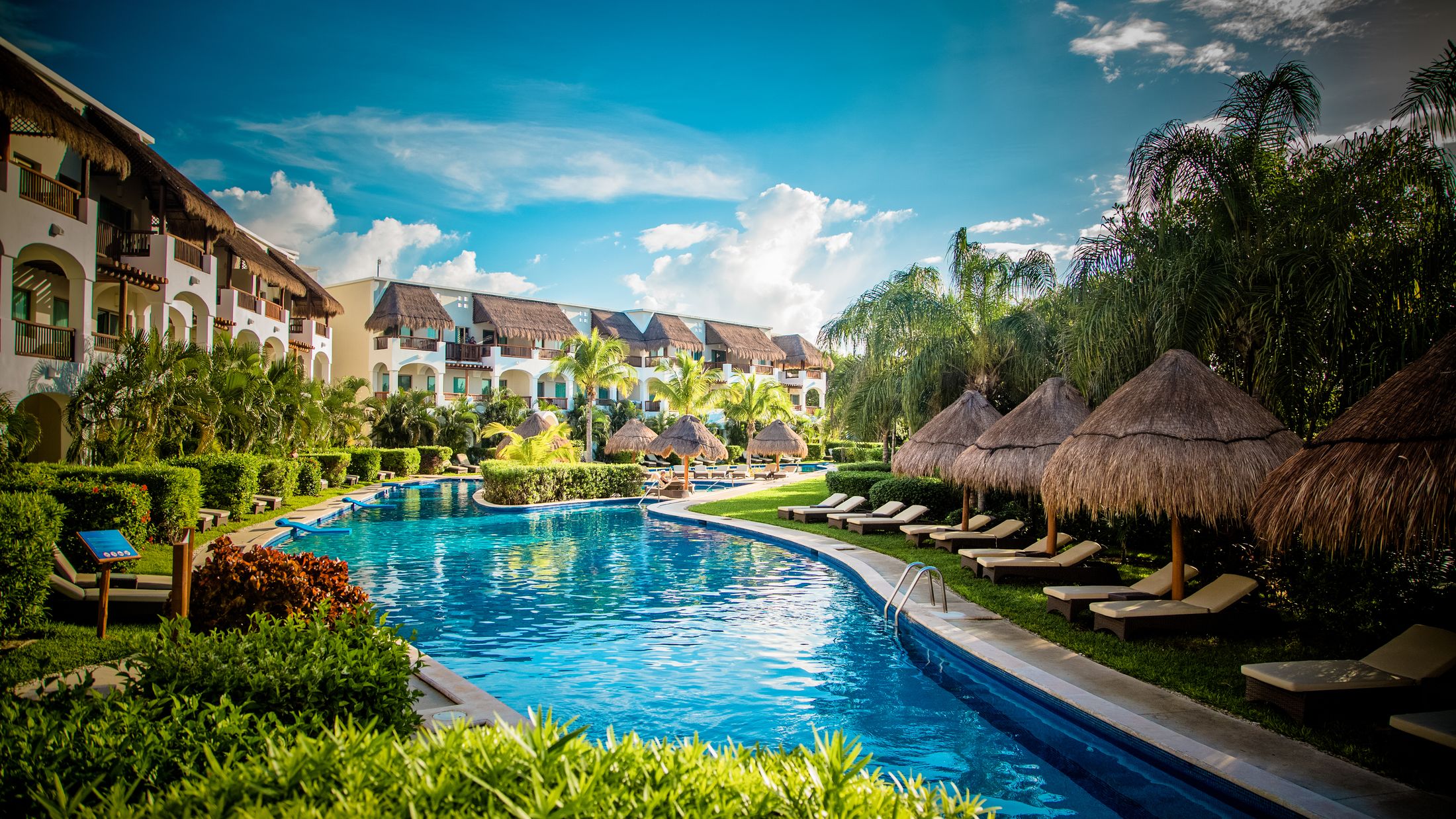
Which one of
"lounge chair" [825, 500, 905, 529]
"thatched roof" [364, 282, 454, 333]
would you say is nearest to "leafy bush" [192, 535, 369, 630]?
"lounge chair" [825, 500, 905, 529]

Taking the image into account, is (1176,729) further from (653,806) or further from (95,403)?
(95,403)

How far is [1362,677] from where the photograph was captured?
18.3 feet

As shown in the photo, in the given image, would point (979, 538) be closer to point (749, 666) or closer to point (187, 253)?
point (749, 666)

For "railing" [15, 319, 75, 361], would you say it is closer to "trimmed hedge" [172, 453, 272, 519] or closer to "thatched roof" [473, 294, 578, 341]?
"trimmed hedge" [172, 453, 272, 519]

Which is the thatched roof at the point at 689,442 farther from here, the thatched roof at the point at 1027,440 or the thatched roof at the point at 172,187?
the thatched roof at the point at 1027,440

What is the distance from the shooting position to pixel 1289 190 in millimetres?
9531

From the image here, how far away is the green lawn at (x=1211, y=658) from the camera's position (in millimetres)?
4883

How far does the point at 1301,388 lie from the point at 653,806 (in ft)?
32.8

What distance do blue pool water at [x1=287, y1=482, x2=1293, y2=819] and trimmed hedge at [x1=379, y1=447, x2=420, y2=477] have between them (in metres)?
17.6

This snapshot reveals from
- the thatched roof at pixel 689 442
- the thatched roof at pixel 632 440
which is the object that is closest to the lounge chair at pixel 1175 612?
the thatched roof at pixel 689 442

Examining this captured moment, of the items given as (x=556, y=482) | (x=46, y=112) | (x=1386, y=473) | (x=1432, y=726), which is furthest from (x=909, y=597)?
(x=46, y=112)

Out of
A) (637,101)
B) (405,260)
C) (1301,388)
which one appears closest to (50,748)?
(1301,388)

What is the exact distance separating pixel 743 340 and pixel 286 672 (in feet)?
174

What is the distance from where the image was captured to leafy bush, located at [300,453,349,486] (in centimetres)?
2567
